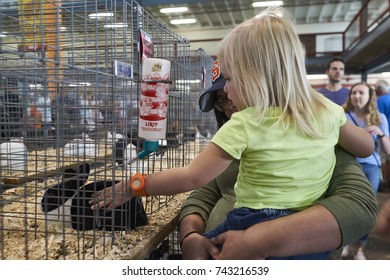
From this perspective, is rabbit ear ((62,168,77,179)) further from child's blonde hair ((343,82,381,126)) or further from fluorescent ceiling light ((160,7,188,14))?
fluorescent ceiling light ((160,7,188,14))

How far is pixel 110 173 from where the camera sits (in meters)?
0.86

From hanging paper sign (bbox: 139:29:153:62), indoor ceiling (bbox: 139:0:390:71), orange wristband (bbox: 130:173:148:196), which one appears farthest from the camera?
indoor ceiling (bbox: 139:0:390:71)

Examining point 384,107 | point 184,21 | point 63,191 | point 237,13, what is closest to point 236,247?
point 63,191

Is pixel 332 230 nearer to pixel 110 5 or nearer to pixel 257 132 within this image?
pixel 257 132

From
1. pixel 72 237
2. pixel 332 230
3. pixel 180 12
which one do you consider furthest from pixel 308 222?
pixel 180 12

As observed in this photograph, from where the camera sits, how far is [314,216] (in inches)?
27.7

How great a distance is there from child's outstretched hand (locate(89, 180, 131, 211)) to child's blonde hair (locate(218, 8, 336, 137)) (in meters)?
0.33

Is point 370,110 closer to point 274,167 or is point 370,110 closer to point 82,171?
point 274,167

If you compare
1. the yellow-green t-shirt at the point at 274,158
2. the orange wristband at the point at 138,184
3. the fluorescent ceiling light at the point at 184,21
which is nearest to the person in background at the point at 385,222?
the yellow-green t-shirt at the point at 274,158

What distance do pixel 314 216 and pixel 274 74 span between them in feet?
0.97

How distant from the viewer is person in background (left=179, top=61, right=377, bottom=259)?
27.3 inches

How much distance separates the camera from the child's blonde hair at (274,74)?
0.70 metres

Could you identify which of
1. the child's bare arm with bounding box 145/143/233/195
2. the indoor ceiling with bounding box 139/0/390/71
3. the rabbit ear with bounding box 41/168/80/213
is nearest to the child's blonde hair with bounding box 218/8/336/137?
the child's bare arm with bounding box 145/143/233/195

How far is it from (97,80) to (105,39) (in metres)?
0.10
